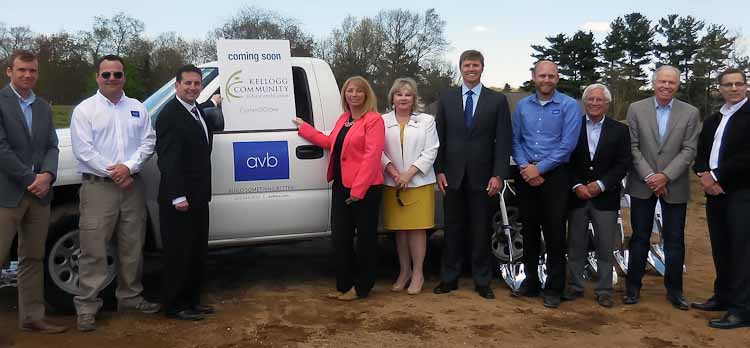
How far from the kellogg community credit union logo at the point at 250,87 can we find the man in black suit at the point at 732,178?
10.3 feet

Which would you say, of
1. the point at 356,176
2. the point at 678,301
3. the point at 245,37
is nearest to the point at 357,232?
the point at 356,176

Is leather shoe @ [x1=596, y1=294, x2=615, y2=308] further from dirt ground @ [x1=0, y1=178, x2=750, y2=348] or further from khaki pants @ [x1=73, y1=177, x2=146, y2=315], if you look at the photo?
khaki pants @ [x1=73, y1=177, x2=146, y2=315]

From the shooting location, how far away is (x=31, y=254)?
159 inches


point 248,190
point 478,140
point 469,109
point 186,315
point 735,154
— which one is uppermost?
point 469,109

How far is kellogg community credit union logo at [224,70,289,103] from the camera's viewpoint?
15.3 feet

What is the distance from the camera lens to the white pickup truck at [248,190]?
441 cm

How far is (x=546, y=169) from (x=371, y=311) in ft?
5.46

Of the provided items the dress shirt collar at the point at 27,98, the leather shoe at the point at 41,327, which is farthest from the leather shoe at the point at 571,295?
the dress shirt collar at the point at 27,98

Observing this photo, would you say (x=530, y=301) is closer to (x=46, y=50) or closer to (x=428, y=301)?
(x=428, y=301)

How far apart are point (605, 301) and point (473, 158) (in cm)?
150

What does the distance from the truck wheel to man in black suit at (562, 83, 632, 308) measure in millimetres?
3469

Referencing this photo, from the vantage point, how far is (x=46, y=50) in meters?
30.5

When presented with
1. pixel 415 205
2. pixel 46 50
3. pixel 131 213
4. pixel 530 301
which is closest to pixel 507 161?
pixel 415 205

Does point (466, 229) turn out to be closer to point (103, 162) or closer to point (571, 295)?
point (571, 295)
